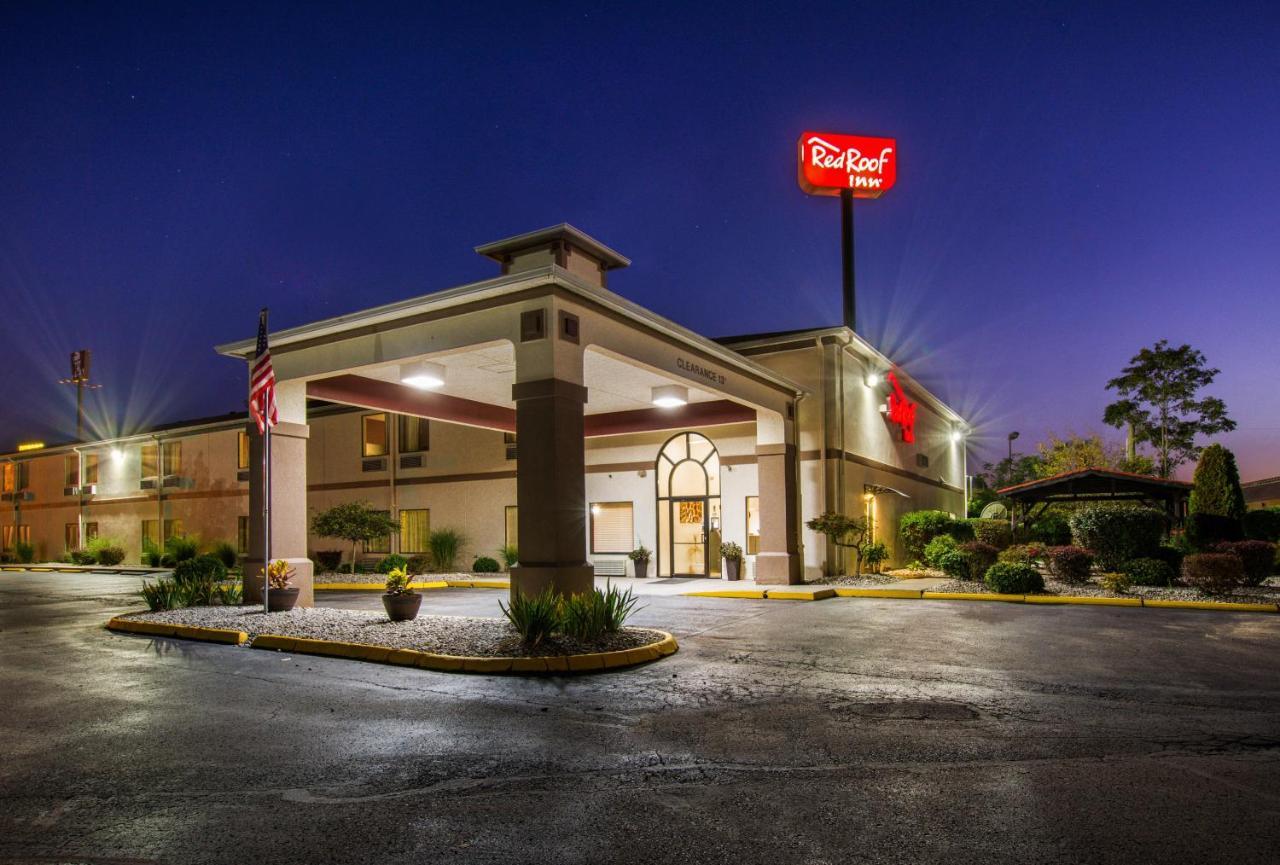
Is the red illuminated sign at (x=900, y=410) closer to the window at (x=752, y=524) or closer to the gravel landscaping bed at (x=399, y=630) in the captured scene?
the window at (x=752, y=524)

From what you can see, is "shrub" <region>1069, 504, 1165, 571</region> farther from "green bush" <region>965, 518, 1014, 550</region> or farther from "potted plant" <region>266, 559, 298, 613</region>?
"potted plant" <region>266, 559, 298, 613</region>

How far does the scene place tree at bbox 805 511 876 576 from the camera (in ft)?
68.1

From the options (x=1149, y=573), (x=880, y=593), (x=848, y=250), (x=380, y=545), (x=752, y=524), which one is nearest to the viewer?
(x=1149, y=573)

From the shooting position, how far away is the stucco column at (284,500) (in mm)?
15117

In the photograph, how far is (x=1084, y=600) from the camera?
51.8 feet

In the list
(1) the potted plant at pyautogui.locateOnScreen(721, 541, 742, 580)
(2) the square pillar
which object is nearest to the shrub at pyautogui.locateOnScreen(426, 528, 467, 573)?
(1) the potted plant at pyautogui.locateOnScreen(721, 541, 742, 580)

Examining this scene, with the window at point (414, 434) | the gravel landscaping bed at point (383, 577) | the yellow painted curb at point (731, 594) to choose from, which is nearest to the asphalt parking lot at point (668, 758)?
the yellow painted curb at point (731, 594)

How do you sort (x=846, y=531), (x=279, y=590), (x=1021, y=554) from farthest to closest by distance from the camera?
(x=846, y=531), (x=1021, y=554), (x=279, y=590)

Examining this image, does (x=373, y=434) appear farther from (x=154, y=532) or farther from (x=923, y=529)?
(x=923, y=529)

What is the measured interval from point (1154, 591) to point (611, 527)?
44.8 feet

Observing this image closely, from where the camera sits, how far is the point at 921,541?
24328 mm

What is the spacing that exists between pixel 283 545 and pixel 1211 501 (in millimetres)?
21146

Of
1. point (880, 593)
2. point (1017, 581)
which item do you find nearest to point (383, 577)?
point (880, 593)

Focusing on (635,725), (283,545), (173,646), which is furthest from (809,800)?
(283,545)
